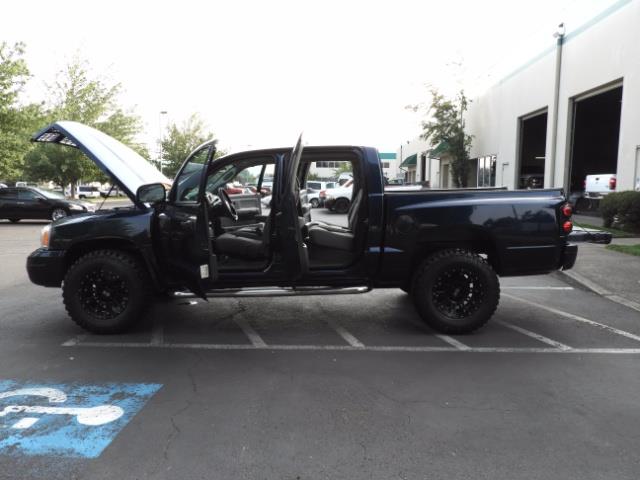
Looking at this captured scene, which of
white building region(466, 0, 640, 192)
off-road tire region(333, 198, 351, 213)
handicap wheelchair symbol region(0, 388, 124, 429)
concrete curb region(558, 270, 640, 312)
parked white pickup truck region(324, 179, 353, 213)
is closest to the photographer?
handicap wheelchair symbol region(0, 388, 124, 429)

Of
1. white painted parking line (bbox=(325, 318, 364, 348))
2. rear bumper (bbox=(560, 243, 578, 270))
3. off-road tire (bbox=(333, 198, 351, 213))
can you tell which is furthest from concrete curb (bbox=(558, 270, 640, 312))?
off-road tire (bbox=(333, 198, 351, 213))

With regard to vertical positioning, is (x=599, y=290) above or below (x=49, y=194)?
below

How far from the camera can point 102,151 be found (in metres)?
5.15

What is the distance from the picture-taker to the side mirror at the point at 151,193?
4930 millimetres

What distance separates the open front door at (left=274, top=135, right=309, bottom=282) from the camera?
15.3 ft

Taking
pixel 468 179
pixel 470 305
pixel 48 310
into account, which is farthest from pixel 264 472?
pixel 468 179

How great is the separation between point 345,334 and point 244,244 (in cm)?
138

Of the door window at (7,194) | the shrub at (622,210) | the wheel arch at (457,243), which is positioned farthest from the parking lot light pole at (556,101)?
the door window at (7,194)

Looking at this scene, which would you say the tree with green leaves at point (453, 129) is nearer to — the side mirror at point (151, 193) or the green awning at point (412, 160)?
the green awning at point (412, 160)

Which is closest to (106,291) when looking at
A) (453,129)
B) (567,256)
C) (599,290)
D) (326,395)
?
(326,395)

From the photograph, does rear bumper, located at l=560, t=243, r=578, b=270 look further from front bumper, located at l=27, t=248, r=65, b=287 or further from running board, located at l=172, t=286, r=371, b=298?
front bumper, located at l=27, t=248, r=65, b=287

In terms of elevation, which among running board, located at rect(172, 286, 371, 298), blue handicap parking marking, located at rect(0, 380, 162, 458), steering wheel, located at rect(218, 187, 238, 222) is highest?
steering wheel, located at rect(218, 187, 238, 222)

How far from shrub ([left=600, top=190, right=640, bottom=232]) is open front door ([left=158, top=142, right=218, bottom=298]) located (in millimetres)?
11678

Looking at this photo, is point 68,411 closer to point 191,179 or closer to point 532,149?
point 191,179
